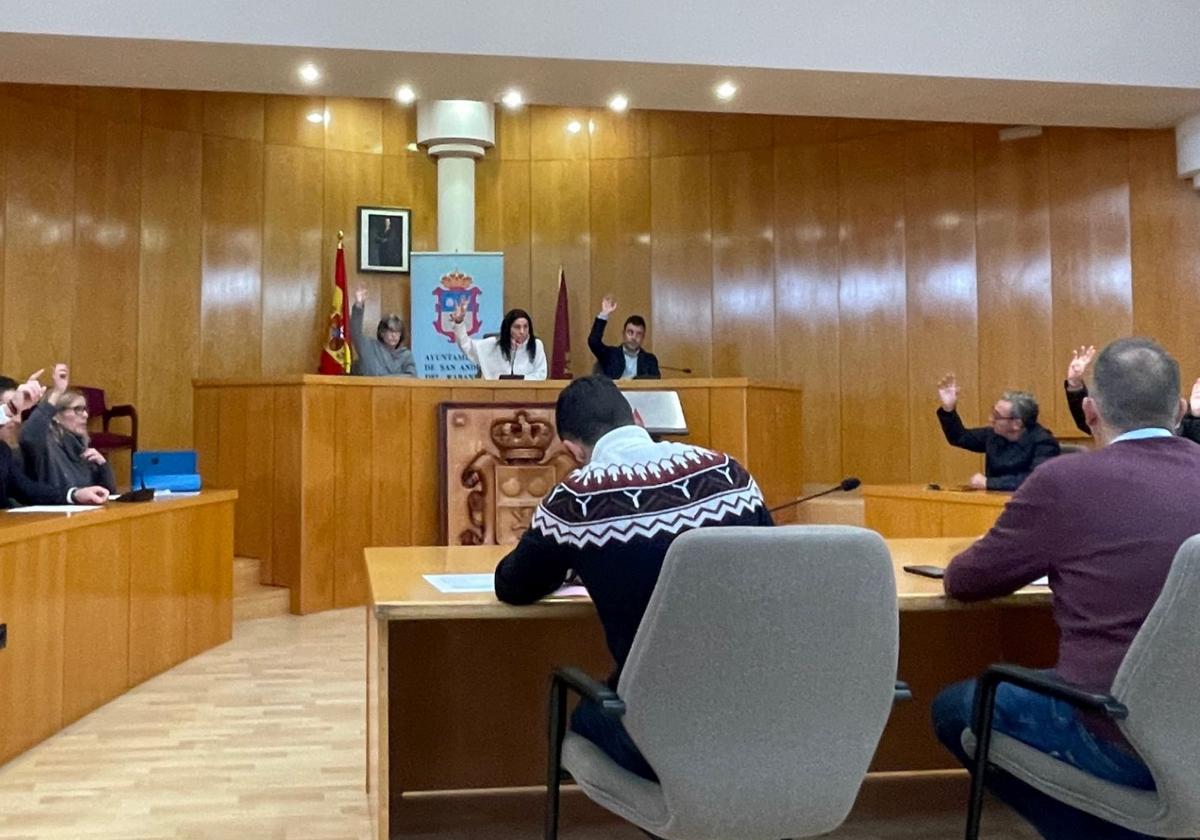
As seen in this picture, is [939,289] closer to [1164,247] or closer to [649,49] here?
[1164,247]

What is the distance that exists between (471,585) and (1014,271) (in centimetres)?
647

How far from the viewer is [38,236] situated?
738 cm

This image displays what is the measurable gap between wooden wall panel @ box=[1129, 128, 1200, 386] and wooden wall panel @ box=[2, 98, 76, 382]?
22.0 ft

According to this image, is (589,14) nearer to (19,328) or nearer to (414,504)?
(414,504)

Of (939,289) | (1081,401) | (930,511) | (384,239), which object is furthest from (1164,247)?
(384,239)

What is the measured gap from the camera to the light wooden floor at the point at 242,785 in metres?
2.97

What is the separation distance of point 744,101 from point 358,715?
4.06 m

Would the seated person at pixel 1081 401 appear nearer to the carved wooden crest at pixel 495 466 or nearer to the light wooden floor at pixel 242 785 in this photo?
the light wooden floor at pixel 242 785

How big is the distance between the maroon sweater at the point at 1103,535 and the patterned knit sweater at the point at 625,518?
463mm

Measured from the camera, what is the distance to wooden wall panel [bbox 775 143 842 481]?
8.58 meters

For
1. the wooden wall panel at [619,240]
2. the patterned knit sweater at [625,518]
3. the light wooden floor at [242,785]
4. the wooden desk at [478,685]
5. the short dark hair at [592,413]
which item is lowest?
the light wooden floor at [242,785]

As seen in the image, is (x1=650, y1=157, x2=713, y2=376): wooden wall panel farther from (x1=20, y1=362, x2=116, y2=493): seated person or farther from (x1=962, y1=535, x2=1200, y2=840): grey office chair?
(x1=962, y1=535, x2=1200, y2=840): grey office chair

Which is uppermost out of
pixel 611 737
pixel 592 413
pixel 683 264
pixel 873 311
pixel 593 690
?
pixel 683 264

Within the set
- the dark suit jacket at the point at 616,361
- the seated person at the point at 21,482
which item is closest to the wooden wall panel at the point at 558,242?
the dark suit jacket at the point at 616,361
